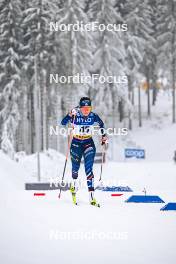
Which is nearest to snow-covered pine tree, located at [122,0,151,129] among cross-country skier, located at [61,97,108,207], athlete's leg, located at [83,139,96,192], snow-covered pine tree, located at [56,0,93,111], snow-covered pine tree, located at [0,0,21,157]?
snow-covered pine tree, located at [56,0,93,111]

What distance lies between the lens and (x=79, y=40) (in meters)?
33.2

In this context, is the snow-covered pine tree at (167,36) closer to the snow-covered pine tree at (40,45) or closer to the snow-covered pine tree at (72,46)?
the snow-covered pine tree at (72,46)

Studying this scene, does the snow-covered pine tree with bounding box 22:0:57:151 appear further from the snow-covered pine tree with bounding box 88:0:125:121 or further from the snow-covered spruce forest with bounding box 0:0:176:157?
the snow-covered pine tree with bounding box 88:0:125:121

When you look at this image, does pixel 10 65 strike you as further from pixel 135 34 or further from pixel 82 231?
pixel 82 231

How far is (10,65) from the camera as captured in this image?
33062 mm

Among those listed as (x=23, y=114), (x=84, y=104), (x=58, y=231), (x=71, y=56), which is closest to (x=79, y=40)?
(x=71, y=56)

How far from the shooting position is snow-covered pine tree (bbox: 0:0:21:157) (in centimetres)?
3291

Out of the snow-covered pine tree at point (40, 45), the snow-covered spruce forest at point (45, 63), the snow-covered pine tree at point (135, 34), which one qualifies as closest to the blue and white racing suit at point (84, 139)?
the snow-covered spruce forest at point (45, 63)

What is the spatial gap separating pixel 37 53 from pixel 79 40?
10.3 ft

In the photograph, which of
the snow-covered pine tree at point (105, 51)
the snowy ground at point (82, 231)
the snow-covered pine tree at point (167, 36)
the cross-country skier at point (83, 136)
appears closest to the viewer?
the snowy ground at point (82, 231)

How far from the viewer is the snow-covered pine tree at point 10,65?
3291cm

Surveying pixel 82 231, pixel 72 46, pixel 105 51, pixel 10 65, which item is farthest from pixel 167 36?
pixel 82 231

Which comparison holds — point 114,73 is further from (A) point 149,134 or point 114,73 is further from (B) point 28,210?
(B) point 28,210

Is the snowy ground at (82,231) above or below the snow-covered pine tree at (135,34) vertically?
below
